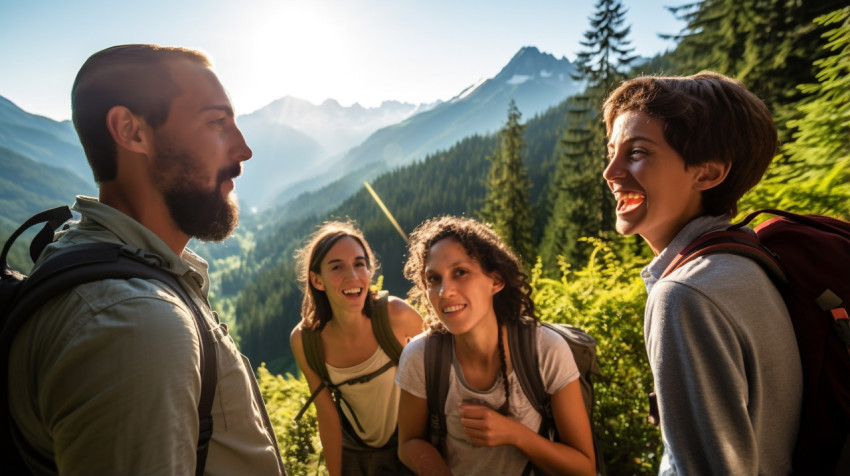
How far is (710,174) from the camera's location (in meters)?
1.60

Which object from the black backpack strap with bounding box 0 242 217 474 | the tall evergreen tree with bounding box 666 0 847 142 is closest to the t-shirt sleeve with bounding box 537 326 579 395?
the black backpack strap with bounding box 0 242 217 474

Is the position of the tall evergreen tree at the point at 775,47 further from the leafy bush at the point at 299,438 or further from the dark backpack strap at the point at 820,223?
the leafy bush at the point at 299,438

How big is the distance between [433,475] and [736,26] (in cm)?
2085

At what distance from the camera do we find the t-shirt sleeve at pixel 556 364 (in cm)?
240

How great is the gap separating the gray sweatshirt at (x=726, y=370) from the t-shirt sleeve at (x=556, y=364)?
3.56ft

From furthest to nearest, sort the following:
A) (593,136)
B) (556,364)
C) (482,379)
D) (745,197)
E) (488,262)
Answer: (593,136)
(745,197)
(488,262)
(482,379)
(556,364)

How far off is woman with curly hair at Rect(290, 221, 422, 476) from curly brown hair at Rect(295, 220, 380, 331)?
0.04ft

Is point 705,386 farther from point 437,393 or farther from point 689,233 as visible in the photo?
point 437,393

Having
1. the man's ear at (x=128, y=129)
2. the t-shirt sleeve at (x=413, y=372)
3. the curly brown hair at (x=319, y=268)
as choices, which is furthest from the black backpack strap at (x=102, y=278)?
the curly brown hair at (x=319, y=268)

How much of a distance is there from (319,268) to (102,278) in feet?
10.4

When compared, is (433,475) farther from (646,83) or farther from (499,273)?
(646,83)

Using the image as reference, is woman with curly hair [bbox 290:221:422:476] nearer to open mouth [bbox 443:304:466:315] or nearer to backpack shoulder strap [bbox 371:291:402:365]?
backpack shoulder strap [bbox 371:291:402:365]

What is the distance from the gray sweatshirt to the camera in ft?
3.94

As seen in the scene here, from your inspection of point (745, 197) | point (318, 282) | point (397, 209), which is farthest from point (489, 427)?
point (397, 209)
